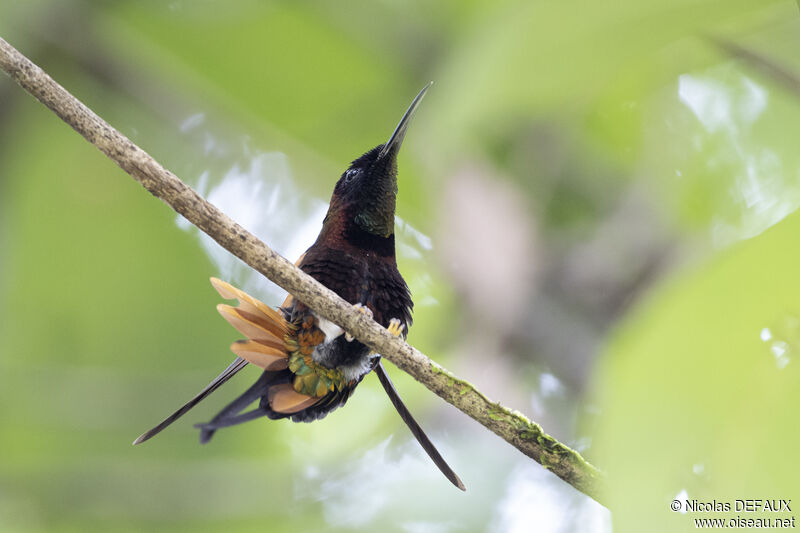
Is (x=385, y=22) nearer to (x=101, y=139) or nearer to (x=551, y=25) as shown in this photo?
(x=101, y=139)

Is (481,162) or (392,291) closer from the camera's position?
(392,291)

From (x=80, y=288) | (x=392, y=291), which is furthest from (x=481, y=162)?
(x=80, y=288)

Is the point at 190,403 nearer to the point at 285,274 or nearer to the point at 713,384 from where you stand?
the point at 285,274

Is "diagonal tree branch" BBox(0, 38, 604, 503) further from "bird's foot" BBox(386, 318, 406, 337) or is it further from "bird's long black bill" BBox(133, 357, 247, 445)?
"bird's foot" BBox(386, 318, 406, 337)

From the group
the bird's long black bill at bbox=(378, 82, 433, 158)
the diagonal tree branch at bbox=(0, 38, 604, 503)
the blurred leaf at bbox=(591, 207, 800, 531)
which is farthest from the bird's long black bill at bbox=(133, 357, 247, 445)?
the blurred leaf at bbox=(591, 207, 800, 531)

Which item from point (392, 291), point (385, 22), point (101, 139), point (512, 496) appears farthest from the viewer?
point (512, 496)

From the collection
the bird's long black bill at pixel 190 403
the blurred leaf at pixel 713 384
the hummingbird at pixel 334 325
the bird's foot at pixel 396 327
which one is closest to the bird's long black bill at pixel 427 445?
the hummingbird at pixel 334 325

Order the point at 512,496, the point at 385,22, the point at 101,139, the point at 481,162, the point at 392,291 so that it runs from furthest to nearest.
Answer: the point at 512,496 → the point at 481,162 → the point at 392,291 → the point at 385,22 → the point at 101,139

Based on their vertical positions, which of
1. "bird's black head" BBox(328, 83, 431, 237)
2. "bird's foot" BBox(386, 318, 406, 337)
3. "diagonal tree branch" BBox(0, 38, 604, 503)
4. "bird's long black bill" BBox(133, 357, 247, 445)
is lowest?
"bird's long black bill" BBox(133, 357, 247, 445)

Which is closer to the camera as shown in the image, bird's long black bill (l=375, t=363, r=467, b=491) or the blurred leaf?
the blurred leaf
